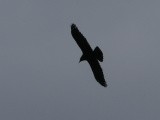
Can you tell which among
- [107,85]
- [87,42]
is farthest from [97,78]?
[87,42]

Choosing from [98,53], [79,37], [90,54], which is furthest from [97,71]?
[79,37]

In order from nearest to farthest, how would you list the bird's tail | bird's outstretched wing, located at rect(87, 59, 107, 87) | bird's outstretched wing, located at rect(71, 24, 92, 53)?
bird's outstretched wing, located at rect(71, 24, 92, 53) < the bird's tail < bird's outstretched wing, located at rect(87, 59, 107, 87)

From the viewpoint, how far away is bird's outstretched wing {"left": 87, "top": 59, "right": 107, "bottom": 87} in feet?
90.5

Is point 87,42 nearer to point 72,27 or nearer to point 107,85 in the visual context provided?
point 72,27

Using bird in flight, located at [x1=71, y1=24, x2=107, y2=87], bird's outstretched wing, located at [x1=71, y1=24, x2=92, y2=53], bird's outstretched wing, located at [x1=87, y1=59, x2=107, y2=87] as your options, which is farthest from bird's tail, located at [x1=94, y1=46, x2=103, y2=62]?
bird's outstretched wing, located at [x1=87, y1=59, x2=107, y2=87]

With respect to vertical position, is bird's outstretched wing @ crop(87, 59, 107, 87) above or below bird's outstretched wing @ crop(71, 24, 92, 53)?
below

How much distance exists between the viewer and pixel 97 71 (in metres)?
27.8

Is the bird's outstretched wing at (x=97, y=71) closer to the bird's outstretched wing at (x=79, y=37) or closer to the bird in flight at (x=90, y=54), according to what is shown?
the bird in flight at (x=90, y=54)

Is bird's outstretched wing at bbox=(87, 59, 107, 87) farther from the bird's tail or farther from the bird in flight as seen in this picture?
the bird's tail

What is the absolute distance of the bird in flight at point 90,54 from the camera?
26.3 metres

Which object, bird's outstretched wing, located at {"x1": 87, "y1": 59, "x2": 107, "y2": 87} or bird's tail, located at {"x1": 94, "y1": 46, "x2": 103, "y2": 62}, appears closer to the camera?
bird's tail, located at {"x1": 94, "y1": 46, "x2": 103, "y2": 62}

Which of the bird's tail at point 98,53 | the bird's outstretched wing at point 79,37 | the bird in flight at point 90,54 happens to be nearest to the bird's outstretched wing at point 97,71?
the bird in flight at point 90,54

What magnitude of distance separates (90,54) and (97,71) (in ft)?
3.61

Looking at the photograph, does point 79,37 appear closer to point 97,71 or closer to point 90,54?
point 90,54
